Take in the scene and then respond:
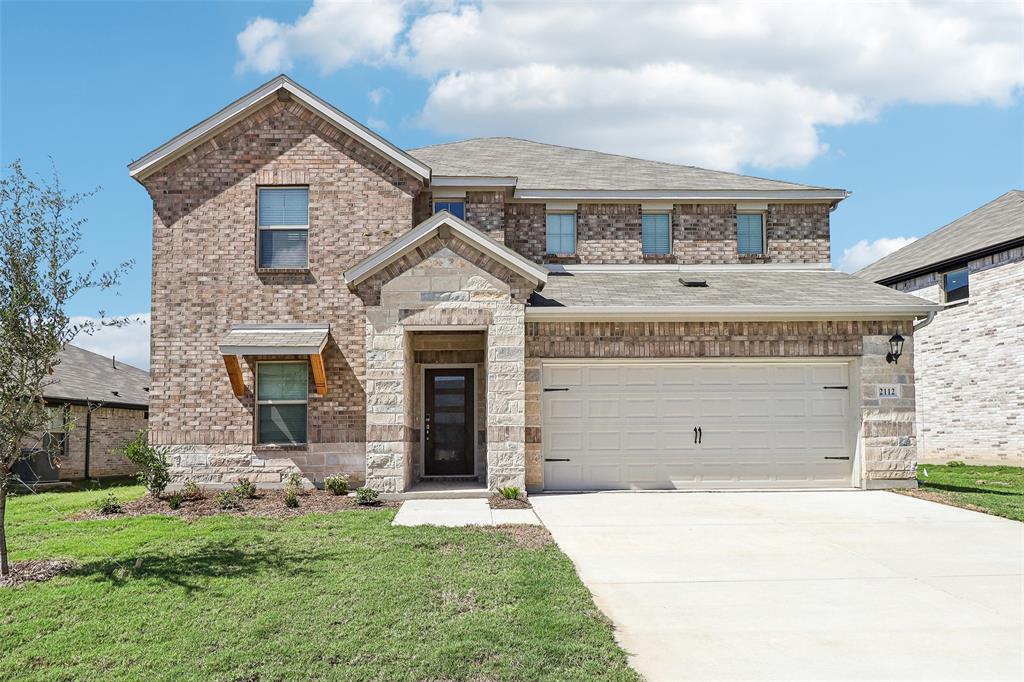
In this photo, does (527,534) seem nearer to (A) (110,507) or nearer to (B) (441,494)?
(B) (441,494)

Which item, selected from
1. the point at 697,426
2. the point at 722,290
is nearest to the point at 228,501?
the point at 697,426

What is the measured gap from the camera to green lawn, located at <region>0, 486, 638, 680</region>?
5.64 m

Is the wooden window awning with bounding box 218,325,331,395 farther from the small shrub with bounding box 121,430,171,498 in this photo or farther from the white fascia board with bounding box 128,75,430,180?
the white fascia board with bounding box 128,75,430,180

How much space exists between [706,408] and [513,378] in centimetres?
390

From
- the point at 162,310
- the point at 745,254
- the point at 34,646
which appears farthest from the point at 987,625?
the point at 162,310

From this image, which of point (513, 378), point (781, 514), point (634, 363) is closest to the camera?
point (781, 514)

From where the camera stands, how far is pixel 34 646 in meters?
6.22

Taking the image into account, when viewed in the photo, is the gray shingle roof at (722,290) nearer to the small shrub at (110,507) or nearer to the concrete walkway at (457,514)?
the concrete walkway at (457,514)

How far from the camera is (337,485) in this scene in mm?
13945

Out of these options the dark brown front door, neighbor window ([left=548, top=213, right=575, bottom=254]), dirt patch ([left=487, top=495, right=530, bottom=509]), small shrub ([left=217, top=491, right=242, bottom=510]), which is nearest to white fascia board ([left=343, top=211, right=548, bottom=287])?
the dark brown front door

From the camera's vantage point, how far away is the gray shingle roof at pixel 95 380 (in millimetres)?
21344

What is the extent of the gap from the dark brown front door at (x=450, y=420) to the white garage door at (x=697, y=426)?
8.09 feet

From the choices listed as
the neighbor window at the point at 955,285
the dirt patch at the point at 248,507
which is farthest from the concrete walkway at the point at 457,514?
the neighbor window at the point at 955,285

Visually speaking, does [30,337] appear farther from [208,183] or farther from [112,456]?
[112,456]
